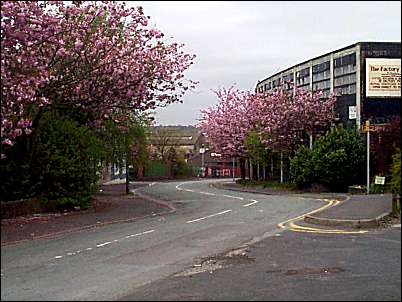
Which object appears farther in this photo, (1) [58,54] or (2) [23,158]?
(2) [23,158]

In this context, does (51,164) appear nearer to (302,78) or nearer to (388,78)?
(388,78)

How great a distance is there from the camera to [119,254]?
13898mm

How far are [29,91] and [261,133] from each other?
29.0m

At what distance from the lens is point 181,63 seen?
78.4 ft

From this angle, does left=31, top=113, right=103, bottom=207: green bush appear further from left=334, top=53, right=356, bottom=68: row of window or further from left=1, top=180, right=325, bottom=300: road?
left=334, top=53, right=356, bottom=68: row of window

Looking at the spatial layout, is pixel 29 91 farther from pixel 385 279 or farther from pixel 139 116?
pixel 139 116

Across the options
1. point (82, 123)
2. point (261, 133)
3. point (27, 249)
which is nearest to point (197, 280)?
point (27, 249)

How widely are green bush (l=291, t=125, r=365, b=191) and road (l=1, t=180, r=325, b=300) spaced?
43.5 feet

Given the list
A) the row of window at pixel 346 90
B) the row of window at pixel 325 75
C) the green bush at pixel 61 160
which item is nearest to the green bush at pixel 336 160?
the row of window at pixel 346 90

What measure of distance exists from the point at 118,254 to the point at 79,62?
30.6ft

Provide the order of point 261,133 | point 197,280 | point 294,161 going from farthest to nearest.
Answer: point 261,133 < point 294,161 < point 197,280

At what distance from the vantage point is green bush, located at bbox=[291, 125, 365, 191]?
36.0 m

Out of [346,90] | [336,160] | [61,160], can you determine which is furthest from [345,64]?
[61,160]

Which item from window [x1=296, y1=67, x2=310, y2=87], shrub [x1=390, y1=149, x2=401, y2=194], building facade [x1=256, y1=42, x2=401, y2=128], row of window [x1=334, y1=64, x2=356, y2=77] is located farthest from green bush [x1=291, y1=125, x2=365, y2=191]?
shrub [x1=390, y1=149, x2=401, y2=194]
